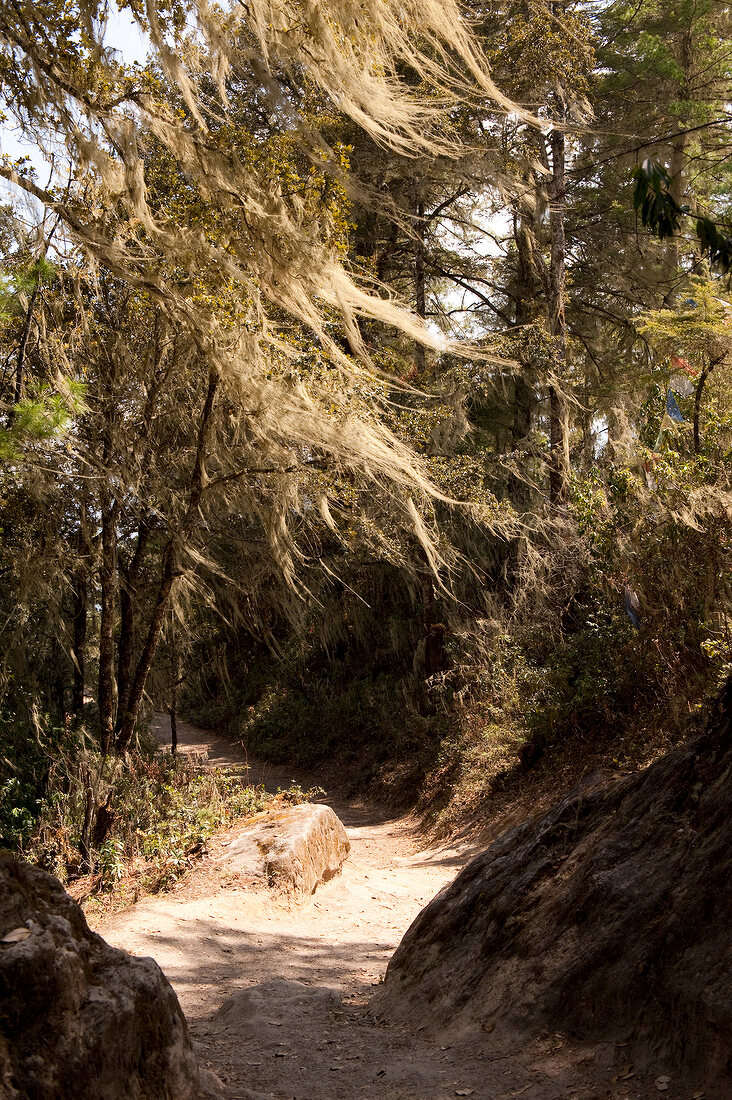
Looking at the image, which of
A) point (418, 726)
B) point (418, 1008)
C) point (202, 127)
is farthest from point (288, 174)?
point (418, 726)

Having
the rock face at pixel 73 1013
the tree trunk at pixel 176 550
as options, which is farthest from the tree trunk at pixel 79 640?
the rock face at pixel 73 1013

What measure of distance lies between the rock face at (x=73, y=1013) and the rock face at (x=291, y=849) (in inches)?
174

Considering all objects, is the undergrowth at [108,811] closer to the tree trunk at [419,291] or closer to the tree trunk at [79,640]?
the tree trunk at [79,640]

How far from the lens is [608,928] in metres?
3.15

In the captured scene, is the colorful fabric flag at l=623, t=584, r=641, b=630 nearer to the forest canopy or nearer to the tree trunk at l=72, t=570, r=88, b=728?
the forest canopy

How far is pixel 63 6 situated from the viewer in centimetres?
469

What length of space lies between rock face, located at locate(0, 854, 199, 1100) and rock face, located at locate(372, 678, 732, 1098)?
4.88ft

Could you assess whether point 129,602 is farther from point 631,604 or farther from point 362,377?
point 631,604

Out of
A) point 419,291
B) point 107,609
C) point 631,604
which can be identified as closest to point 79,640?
point 107,609

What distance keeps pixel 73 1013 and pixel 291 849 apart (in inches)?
194

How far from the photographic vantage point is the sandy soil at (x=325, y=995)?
2.92 m

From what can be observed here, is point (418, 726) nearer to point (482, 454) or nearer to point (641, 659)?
point (482, 454)

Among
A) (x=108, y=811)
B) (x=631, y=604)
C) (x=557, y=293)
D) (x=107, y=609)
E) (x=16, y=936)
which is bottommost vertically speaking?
(x=108, y=811)

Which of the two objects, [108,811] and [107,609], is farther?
[107,609]
